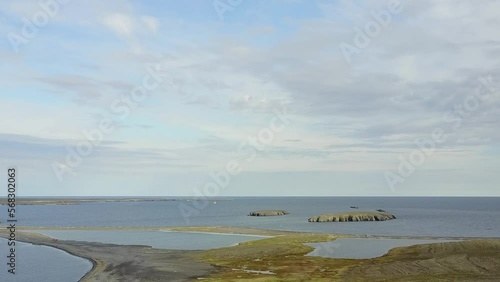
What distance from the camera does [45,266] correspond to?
2534 inches

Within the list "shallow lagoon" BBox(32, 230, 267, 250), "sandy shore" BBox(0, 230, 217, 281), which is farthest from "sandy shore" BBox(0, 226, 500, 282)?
"shallow lagoon" BBox(32, 230, 267, 250)

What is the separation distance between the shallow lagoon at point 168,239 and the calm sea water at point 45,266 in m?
17.2

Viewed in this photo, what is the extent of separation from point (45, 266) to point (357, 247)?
5147 centimetres

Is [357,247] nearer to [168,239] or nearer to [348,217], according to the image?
[168,239]

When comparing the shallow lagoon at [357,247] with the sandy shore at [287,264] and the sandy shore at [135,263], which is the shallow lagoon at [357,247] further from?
the sandy shore at [135,263]

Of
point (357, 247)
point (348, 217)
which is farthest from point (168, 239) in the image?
point (348, 217)

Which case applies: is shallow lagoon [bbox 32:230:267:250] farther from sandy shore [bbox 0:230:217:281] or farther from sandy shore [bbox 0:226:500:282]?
sandy shore [bbox 0:226:500:282]

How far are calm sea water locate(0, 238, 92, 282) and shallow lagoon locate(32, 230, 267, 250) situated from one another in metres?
17.2

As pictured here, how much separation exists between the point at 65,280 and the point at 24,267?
13371mm

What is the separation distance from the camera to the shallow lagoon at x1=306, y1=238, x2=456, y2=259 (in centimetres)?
7006

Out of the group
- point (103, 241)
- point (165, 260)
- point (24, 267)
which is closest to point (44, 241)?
point (103, 241)

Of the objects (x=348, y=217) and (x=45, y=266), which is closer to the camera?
(x=45, y=266)

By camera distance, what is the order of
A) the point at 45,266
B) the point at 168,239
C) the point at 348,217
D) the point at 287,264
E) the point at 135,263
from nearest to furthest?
1. the point at 287,264
2. the point at 135,263
3. the point at 45,266
4. the point at 168,239
5. the point at 348,217

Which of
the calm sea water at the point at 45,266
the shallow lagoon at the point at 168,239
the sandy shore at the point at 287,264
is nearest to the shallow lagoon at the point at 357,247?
the sandy shore at the point at 287,264
